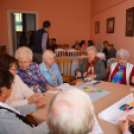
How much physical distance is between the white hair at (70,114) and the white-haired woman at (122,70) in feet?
6.72

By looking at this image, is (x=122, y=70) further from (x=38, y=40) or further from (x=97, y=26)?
(x=97, y=26)

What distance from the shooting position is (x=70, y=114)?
0.63m

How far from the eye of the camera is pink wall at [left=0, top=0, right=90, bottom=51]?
7.38m

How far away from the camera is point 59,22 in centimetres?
798

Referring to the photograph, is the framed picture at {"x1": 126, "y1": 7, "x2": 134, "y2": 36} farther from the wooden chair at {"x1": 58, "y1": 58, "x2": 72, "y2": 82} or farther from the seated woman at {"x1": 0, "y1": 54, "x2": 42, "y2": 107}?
the seated woman at {"x1": 0, "y1": 54, "x2": 42, "y2": 107}

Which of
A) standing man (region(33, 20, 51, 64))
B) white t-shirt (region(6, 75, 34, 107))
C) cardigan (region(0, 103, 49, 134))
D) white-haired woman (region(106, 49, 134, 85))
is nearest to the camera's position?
cardigan (region(0, 103, 49, 134))

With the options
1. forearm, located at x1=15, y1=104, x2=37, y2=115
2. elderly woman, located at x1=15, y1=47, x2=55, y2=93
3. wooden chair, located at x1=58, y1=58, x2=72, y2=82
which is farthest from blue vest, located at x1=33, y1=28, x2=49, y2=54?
forearm, located at x1=15, y1=104, x2=37, y2=115

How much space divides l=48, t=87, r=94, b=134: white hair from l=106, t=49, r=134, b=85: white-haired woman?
205 centimetres

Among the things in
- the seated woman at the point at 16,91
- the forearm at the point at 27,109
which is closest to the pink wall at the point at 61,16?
the seated woman at the point at 16,91

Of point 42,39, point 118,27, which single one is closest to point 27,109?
point 42,39

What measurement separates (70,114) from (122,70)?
7.13 ft

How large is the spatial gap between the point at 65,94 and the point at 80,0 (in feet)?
26.7

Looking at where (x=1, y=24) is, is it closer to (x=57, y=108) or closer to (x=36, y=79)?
(x=36, y=79)

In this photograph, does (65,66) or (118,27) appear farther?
(118,27)
